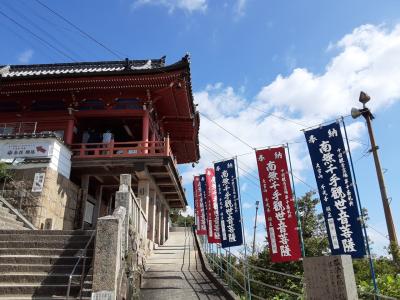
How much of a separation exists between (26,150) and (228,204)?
8.51 m

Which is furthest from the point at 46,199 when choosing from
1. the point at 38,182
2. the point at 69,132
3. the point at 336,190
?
the point at 336,190

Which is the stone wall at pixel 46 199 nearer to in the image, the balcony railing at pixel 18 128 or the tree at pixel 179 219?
the balcony railing at pixel 18 128

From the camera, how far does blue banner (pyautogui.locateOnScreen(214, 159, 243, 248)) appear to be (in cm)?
1167

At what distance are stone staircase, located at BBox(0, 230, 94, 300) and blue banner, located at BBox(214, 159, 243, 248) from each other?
189 inches

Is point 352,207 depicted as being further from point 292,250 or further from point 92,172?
point 92,172

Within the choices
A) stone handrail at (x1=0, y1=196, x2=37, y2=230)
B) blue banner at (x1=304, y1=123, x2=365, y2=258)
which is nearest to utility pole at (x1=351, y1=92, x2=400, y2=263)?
blue banner at (x1=304, y1=123, x2=365, y2=258)

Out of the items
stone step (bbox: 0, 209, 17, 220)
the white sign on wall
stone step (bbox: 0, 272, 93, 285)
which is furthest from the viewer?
the white sign on wall

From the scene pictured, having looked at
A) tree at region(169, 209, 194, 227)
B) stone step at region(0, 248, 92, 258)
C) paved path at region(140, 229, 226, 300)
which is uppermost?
tree at region(169, 209, 194, 227)

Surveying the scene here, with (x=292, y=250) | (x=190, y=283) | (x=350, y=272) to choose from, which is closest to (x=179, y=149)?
(x=190, y=283)

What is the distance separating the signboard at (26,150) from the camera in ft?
45.3

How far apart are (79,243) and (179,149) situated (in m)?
17.4

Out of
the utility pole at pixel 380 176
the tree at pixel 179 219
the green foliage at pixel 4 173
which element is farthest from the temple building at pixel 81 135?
the tree at pixel 179 219

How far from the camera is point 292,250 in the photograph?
8.50 meters

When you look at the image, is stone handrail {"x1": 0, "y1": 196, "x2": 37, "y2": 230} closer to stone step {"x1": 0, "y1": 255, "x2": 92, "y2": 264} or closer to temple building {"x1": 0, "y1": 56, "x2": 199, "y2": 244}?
temple building {"x1": 0, "y1": 56, "x2": 199, "y2": 244}
